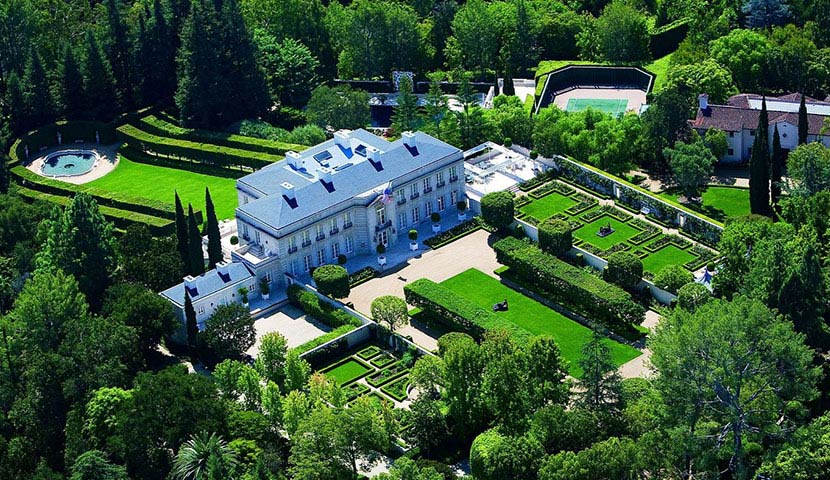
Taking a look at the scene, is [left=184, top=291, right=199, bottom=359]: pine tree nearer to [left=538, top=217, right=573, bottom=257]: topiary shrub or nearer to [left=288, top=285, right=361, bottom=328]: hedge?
[left=288, top=285, right=361, bottom=328]: hedge

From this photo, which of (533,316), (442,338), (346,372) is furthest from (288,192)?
(533,316)

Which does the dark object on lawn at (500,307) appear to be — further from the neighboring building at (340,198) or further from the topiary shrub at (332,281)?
the neighboring building at (340,198)

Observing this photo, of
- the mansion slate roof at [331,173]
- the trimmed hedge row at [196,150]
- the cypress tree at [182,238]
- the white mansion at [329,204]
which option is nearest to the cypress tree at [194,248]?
the cypress tree at [182,238]

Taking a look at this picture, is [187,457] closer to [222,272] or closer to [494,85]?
[222,272]

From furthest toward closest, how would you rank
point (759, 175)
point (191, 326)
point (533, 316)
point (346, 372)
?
point (759, 175) < point (533, 316) < point (191, 326) < point (346, 372)

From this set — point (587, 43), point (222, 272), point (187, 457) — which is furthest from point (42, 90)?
point (187, 457)

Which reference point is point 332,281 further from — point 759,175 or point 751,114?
point 751,114
